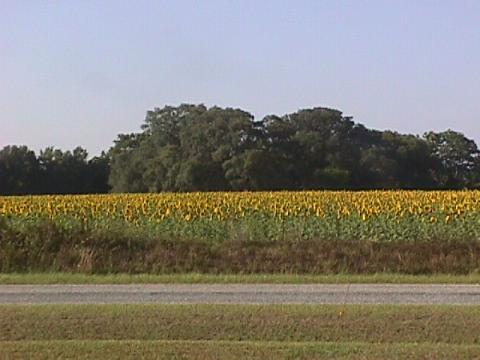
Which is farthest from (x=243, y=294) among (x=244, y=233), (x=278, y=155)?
(x=278, y=155)

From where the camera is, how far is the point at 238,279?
16422 millimetres

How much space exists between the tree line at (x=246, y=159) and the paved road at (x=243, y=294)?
156 feet

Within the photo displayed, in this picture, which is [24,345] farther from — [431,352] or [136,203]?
[136,203]

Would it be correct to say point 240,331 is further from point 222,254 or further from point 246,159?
point 246,159

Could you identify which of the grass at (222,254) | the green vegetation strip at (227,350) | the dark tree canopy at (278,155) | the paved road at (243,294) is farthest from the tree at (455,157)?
the green vegetation strip at (227,350)

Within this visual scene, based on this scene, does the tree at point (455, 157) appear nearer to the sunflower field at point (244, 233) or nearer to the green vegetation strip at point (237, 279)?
the sunflower field at point (244, 233)

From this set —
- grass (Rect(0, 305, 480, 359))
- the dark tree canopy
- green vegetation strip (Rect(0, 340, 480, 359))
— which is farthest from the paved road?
the dark tree canopy

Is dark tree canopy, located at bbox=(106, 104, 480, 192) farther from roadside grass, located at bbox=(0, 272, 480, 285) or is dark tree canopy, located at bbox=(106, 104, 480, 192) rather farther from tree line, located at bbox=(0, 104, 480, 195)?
roadside grass, located at bbox=(0, 272, 480, 285)

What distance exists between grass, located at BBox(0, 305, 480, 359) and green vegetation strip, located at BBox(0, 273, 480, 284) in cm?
496

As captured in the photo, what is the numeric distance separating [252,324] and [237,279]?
6640 mm

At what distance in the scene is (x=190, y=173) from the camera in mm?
62844

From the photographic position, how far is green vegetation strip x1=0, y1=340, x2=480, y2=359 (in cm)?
789

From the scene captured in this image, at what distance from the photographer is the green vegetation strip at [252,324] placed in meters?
9.33

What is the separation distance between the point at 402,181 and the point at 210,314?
5906 cm
